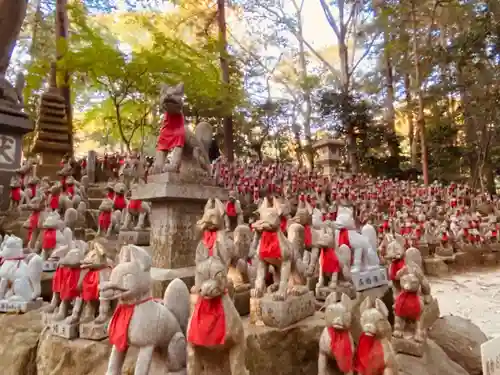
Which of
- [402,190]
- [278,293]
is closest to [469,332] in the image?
[278,293]

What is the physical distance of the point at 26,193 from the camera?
6867 mm

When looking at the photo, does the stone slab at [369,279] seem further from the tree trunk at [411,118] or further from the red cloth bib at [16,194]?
the tree trunk at [411,118]

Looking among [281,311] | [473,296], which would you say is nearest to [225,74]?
[473,296]

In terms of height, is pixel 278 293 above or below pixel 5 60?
below

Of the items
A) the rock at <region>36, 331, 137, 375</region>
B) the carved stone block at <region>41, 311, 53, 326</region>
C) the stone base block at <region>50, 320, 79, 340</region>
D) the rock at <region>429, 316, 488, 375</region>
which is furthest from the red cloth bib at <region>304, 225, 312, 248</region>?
the carved stone block at <region>41, 311, 53, 326</region>

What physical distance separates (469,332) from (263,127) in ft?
49.6

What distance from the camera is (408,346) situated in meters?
3.41

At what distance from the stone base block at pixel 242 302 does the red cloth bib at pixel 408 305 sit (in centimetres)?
143

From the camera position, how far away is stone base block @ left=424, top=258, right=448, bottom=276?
8.64 metres

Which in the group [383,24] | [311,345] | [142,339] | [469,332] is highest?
[383,24]

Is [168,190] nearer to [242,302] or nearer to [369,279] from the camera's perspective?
[242,302]

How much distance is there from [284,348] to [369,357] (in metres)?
0.74

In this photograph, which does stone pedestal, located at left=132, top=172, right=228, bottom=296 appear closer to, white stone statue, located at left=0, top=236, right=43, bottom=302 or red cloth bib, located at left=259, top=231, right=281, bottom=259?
red cloth bib, located at left=259, top=231, right=281, bottom=259

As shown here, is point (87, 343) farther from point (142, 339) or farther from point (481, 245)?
point (481, 245)
